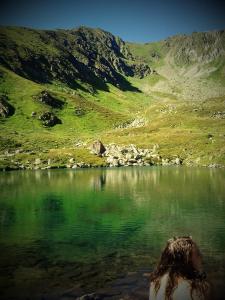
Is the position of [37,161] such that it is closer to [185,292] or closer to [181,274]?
[181,274]

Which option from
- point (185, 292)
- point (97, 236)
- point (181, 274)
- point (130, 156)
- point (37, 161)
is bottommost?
point (97, 236)

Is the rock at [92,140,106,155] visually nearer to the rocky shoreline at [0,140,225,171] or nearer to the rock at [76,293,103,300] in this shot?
the rocky shoreline at [0,140,225,171]

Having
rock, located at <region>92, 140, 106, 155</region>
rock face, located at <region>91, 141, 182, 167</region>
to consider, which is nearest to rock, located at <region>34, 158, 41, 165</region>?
rock face, located at <region>91, 141, 182, 167</region>

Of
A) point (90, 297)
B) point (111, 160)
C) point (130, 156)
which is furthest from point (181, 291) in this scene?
point (130, 156)

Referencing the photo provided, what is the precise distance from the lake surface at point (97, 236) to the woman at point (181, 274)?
12341 mm

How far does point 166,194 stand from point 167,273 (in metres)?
62.5

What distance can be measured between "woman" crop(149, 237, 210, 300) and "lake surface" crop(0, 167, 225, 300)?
12.3m

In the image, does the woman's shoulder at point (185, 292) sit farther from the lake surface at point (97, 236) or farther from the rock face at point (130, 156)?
the rock face at point (130, 156)

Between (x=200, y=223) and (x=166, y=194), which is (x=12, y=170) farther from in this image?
(x=200, y=223)

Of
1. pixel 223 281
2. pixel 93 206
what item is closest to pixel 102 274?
pixel 223 281

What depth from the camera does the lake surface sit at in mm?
24266

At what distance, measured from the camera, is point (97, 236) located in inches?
1533

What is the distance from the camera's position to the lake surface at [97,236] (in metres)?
24.3

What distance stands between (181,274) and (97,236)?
2955cm
